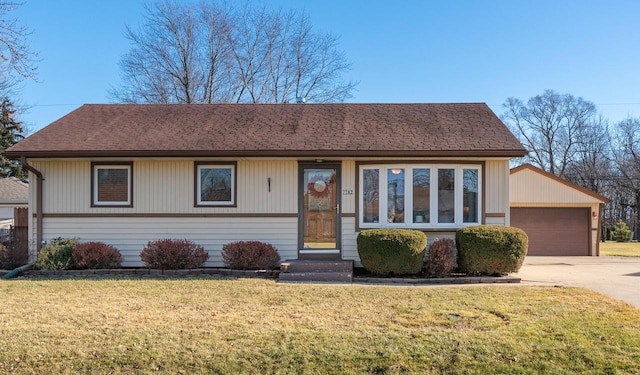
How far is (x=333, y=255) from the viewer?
1022 centimetres

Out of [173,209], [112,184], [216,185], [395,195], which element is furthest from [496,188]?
[112,184]

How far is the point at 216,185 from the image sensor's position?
34.3 feet

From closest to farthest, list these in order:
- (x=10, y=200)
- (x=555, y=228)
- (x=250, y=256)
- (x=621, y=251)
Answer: (x=250, y=256), (x=555, y=228), (x=621, y=251), (x=10, y=200)

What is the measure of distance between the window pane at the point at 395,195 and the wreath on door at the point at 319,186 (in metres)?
1.37

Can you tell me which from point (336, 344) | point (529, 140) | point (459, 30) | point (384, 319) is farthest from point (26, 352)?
point (529, 140)

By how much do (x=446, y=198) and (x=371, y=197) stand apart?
1629 mm

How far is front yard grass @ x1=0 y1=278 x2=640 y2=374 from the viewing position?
181 inches

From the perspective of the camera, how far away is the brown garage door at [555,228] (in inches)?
719

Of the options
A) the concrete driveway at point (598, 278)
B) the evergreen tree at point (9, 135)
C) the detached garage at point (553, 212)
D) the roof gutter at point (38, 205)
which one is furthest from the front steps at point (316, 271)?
the evergreen tree at point (9, 135)

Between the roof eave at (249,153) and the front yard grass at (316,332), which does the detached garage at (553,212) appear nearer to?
the roof eave at (249,153)

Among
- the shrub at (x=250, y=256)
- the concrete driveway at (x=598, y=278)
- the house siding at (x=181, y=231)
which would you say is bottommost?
the concrete driveway at (x=598, y=278)

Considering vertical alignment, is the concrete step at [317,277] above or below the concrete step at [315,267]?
below

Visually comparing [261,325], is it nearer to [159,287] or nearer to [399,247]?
[159,287]

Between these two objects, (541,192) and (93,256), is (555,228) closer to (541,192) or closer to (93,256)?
(541,192)
